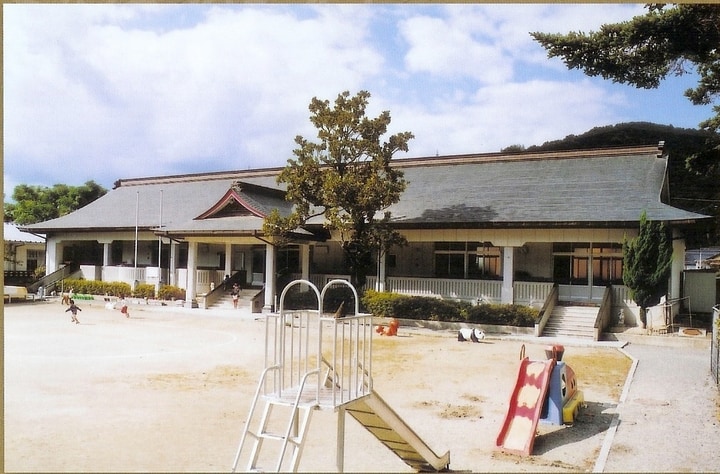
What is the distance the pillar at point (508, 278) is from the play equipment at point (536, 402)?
7563mm

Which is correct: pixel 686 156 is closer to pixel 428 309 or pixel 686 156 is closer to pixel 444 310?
pixel 444 310

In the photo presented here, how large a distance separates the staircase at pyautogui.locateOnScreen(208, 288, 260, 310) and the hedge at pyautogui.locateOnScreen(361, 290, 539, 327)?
412 centimetres

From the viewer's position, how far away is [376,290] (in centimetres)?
1530

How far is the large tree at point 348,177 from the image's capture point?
44.2 ft

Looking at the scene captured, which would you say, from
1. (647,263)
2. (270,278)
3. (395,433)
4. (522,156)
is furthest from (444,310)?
(395,433)

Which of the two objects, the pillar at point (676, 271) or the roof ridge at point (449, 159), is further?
the roof ridge at point (449, 159)

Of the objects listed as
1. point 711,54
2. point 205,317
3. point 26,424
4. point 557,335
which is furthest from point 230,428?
point 205,317

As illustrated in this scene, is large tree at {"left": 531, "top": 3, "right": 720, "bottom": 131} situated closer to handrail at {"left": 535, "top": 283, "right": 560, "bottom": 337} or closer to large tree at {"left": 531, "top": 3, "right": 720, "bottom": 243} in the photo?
large tree at {"left": 531, "top": 3, "right": 720, "bottom": 243}

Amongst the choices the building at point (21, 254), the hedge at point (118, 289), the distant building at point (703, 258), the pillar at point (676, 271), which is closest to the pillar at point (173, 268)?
the hedge at point (118, 289)

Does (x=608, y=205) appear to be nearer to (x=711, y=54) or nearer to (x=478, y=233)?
(x=478, y=233)

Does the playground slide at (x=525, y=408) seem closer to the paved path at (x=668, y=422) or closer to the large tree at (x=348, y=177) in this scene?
the paved path at (x=668, y=422)

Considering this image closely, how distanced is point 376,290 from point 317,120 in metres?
4.81

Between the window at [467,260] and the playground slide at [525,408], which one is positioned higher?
the window at [467,260]

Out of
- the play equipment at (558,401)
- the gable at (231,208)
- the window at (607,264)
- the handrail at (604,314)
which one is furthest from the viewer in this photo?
the gable at (231,208)
